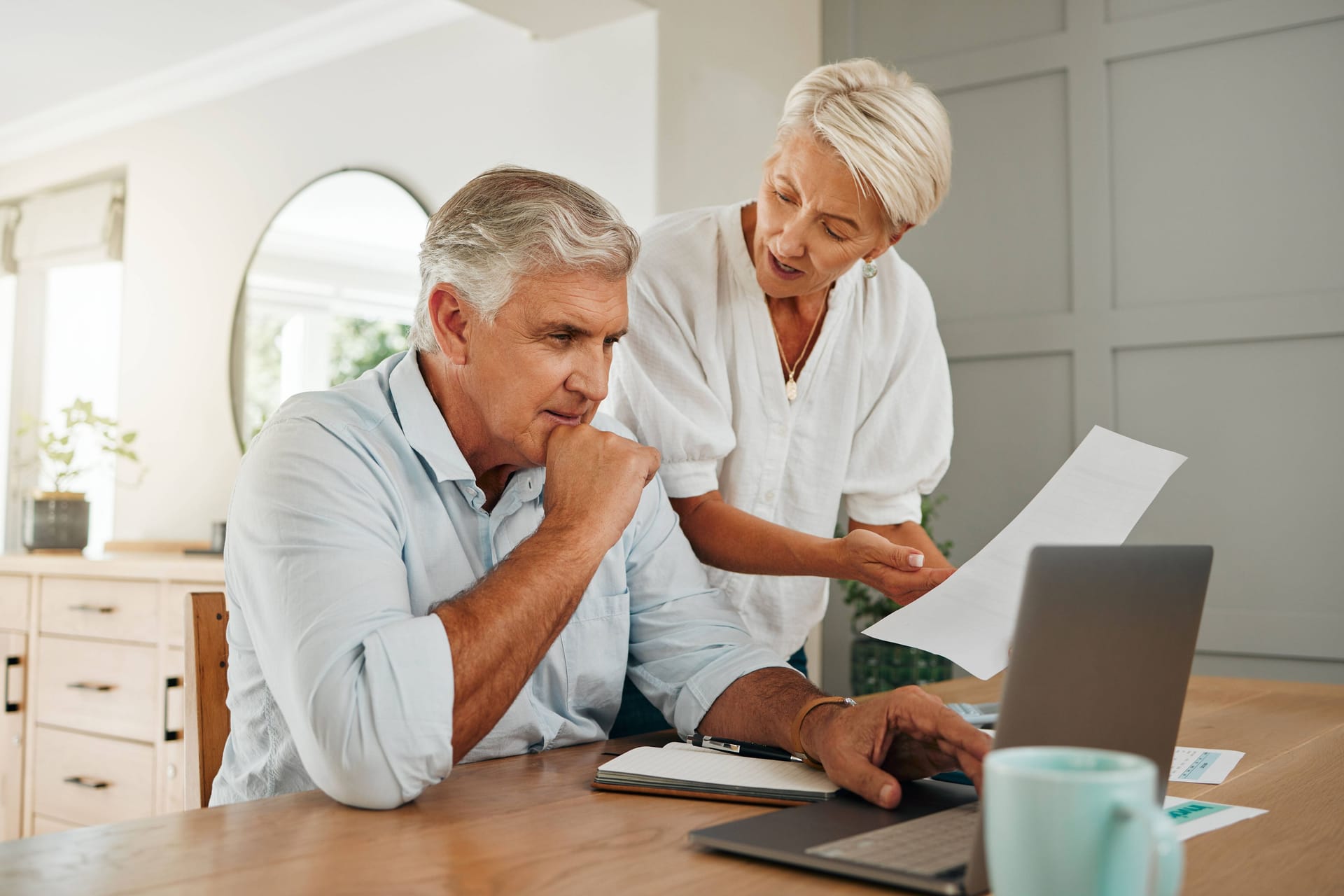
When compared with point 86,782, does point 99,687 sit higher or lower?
higher

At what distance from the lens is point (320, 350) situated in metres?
3.66

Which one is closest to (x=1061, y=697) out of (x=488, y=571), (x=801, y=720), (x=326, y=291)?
(x=801, y=720)

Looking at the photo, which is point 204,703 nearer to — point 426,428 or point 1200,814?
point 426,428

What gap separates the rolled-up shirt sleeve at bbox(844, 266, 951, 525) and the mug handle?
136 cm

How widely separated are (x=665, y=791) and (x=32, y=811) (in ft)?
10.2

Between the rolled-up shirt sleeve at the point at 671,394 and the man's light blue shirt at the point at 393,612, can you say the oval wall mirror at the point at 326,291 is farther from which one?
the man's light blue shirt at the point at 393,612

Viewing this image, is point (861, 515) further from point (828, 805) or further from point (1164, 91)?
point (1164, 91)

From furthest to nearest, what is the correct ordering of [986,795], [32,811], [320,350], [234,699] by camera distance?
[320,350] → [32,811] → [234,699] → [986,795]

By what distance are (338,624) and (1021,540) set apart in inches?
24.4

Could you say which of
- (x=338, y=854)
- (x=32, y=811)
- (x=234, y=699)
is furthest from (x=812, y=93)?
(x=32, y=811)

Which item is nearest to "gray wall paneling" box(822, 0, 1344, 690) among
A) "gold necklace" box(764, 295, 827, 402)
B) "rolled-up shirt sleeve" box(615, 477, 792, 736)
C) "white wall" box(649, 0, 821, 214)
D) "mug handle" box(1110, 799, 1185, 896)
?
"white wall" box(649, 0, 821, 214)

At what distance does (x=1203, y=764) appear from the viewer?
1122 millimetres

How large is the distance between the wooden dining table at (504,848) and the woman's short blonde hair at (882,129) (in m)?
0.84

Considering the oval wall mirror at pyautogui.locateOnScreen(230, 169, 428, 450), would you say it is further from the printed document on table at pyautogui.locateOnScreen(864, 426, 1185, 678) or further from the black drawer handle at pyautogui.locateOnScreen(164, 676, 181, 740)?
the printed document on table at pyautogui.locateOnScreen(864, 426, 1185, 678)
